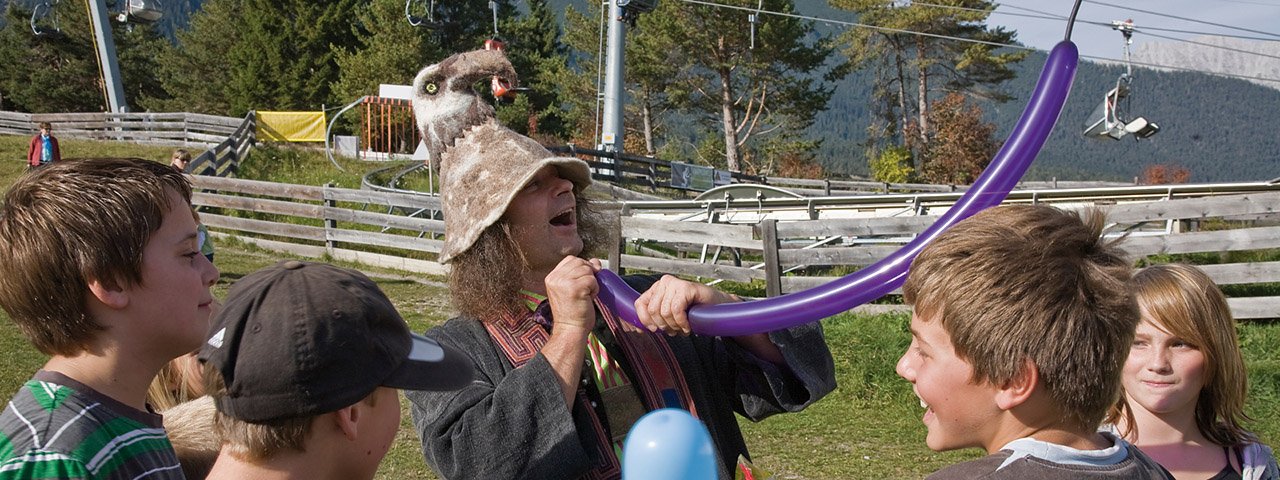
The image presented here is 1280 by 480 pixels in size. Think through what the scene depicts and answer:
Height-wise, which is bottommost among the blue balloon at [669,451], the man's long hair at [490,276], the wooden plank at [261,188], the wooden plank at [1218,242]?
the wooden plank at [261,188]

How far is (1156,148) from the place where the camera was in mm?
185500

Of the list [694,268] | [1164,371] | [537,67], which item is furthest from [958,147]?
[1164,371]

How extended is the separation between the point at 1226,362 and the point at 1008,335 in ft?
4.06

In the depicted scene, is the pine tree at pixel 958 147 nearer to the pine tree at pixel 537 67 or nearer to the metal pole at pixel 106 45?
the pine tree at pixel 537 67

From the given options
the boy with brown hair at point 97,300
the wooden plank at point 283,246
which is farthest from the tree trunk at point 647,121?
the boy with brown hair at point 97,300

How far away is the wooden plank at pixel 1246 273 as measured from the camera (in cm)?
825

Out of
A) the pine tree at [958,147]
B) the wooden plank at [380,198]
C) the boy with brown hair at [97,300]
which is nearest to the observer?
the boy with brown hair at [97,300]

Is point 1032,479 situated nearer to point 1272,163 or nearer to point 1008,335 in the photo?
point 1008,335

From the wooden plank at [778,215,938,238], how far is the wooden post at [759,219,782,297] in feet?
0.98

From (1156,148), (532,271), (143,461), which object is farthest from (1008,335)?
(1156,148)

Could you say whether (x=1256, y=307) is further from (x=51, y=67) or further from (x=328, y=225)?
(x=51, y=67)

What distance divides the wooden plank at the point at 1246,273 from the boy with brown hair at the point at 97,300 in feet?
27.2

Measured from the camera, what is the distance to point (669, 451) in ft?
3.34

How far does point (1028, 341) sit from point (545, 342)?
1.08 metres
